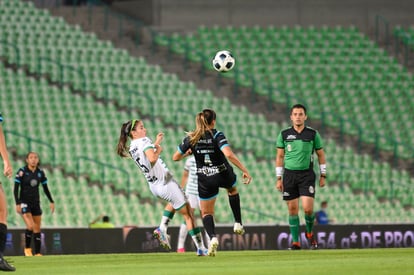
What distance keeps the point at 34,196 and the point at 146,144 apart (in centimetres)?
596

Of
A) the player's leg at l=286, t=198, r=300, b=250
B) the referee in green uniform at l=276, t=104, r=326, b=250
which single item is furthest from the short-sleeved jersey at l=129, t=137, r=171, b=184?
the player's leg at l=286, t=198, r=300, b=250

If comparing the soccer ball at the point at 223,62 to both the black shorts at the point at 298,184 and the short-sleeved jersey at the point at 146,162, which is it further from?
the short-sleeved jersey at the point at 146,162

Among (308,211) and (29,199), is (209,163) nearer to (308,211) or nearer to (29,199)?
(308,211)

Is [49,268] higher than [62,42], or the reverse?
[62,42]

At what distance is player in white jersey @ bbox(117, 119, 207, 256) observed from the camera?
14453 millimetres

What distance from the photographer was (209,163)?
14.1 metres

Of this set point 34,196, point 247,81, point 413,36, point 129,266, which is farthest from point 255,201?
point 129,266

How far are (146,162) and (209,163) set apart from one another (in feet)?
3.36

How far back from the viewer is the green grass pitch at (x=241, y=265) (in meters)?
11.3

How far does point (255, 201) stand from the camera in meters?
26.1

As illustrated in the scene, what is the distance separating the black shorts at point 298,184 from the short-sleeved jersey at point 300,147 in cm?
9

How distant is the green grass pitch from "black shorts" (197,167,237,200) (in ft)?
2.84

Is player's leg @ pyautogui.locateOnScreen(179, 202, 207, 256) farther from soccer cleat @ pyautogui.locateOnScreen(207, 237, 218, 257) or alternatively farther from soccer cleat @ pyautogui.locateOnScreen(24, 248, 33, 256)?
soccer cleat @ pyautogui.locateOnScreen(24, 248, 33, 256)

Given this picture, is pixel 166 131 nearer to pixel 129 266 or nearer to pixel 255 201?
pixel 255 201
